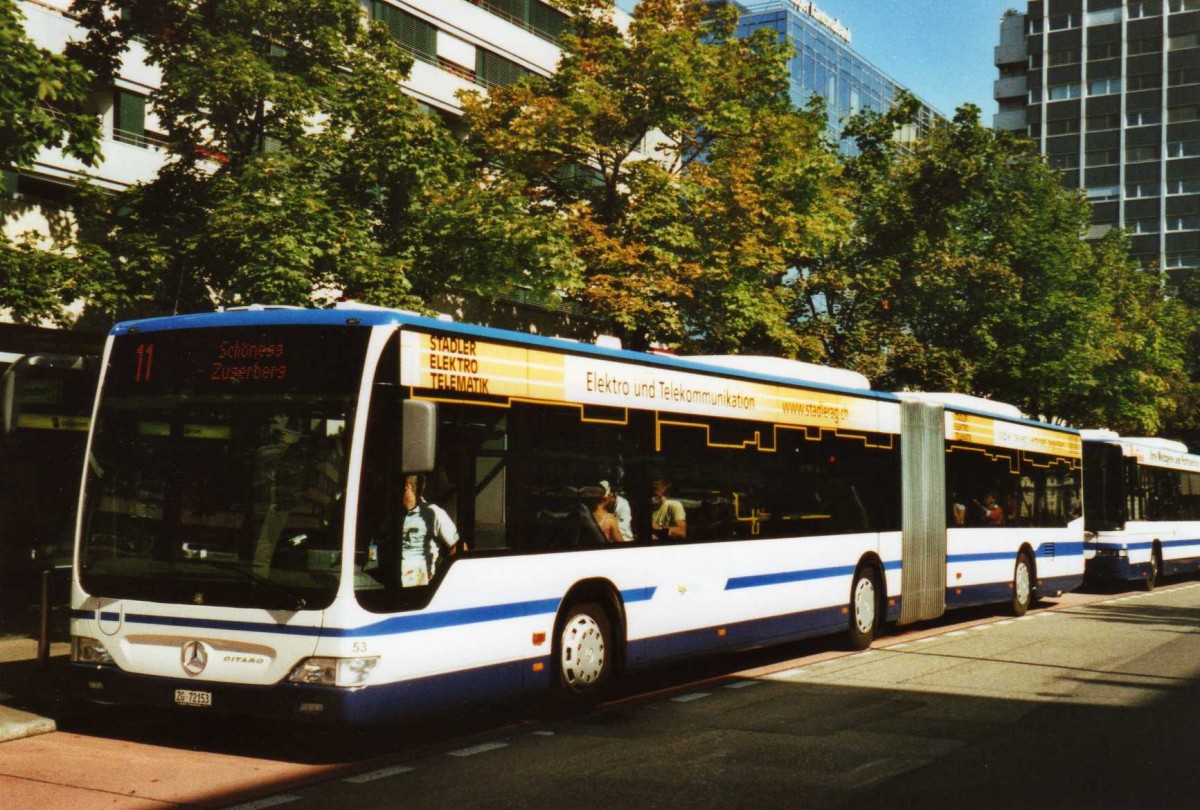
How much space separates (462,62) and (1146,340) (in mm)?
23598

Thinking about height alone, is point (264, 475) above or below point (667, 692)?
above

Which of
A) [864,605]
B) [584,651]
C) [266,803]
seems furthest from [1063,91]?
[266,803]

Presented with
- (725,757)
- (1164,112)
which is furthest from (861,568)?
(1164,112)

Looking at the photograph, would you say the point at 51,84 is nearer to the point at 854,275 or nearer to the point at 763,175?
the point at 763,175

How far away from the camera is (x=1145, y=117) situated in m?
108

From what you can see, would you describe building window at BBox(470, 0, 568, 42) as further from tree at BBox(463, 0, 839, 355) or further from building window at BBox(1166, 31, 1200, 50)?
building window at BBox(1166, 31, 1200, 50)

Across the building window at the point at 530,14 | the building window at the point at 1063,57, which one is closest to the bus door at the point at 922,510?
the building window at the point at 530,14

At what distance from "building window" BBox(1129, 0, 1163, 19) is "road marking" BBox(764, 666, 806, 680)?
11059 centimetres

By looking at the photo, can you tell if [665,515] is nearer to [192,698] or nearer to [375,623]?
[375,623]

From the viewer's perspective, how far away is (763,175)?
25078 mm

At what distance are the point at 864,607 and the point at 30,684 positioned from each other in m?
8.68

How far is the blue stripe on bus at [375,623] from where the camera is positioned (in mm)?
7852

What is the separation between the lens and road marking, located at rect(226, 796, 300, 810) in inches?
271

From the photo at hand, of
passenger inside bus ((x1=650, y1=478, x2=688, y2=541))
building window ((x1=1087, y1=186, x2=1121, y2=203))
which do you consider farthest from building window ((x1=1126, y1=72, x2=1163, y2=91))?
passenger inside bus ((x1=650, y1=478, x2=688, y2=541))
